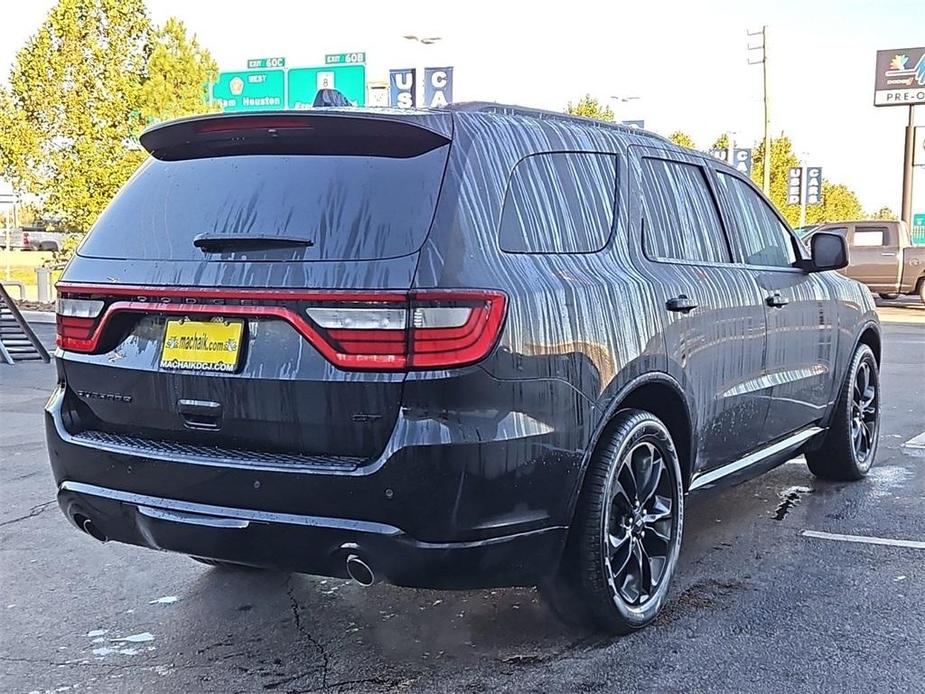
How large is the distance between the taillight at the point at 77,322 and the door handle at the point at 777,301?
2946 mm

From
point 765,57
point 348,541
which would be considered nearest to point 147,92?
point 765,57

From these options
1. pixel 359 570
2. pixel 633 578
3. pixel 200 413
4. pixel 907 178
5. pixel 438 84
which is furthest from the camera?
pixel 907 178

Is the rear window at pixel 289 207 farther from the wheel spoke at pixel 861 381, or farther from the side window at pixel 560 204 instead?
the wheel spoke at pixel 861 381

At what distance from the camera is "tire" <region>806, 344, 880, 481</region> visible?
591 centimetres

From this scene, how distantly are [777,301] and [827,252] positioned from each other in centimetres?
60

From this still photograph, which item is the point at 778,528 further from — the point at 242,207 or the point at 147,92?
the point at 147,92

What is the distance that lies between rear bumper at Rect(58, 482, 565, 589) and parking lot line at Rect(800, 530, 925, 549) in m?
2.22

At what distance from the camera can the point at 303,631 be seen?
379 cm

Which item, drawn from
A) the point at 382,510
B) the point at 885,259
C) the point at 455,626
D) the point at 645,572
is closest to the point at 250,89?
the point at 885,259

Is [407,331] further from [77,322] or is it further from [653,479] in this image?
[653,479]

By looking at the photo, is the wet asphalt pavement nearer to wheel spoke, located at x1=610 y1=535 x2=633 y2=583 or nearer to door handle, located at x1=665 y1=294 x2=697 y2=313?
wheel spoke, located at x1=610 y1=535 x2=633 y2=583

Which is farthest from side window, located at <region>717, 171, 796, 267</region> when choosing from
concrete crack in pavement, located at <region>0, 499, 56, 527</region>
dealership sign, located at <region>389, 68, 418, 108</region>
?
dealership sign, located at <region>389, 68, 418, 108</region>

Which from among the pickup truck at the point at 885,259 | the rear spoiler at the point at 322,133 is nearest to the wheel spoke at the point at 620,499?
the rear spoiler at the point at 322,133

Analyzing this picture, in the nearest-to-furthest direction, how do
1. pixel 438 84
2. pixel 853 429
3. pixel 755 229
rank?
1. pixel 755 229
2. pixel 853 429
3. pixel 438 84
